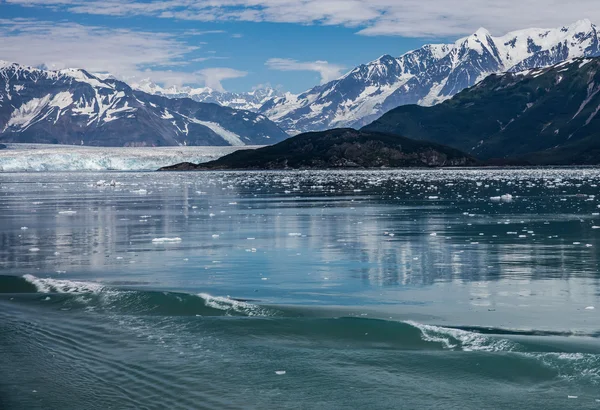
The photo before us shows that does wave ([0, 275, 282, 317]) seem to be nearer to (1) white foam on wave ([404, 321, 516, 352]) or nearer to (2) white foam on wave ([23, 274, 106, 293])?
(2) white foam on wave ([23, 274, 106, 293])

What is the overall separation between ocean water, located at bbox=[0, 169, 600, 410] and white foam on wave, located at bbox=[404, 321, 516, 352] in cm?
6

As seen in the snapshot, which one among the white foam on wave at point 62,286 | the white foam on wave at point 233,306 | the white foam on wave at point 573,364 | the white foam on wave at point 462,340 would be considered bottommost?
the white foam on wave at point 573,364

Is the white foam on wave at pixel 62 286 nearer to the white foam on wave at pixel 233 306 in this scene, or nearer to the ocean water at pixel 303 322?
the ocean water at pixel 303 322

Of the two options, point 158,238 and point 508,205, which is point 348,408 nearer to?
point 158,238

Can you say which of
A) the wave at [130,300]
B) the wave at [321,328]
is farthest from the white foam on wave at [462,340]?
the wave at [130,300]

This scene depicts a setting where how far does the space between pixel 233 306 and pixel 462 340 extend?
241 inches

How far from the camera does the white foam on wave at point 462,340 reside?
14.9 meters

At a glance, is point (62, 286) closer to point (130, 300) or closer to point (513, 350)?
point (130, 300)

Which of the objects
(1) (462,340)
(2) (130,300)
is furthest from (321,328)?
(2) (130,300)

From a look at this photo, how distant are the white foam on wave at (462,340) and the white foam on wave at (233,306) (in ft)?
13.2

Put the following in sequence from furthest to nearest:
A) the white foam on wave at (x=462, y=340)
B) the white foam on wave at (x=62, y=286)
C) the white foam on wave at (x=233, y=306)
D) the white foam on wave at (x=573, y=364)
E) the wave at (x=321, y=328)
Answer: the white foam on wave at (x=62, y=286)
the white foam on wave at (x=233, y=306)
the white foam on wave at (x=462, y=340)
the wave at (x=321, y=328)
the white foam on wave at (x=573, y=364)

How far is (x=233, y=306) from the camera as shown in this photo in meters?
19.0

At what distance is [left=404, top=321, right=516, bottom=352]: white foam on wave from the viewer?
14891mm

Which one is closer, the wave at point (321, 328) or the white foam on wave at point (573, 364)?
the white foam on wave at point (573, 364)
